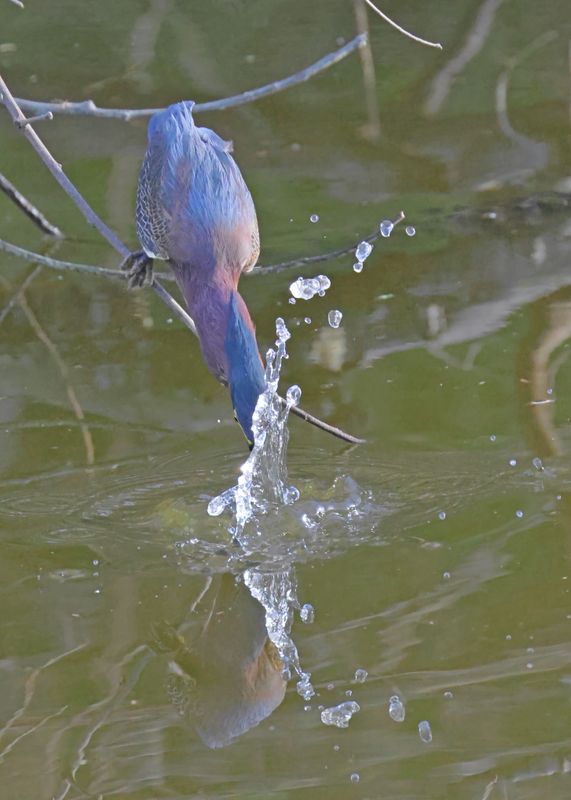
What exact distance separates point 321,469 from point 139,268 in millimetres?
960

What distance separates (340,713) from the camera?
9.19 ft

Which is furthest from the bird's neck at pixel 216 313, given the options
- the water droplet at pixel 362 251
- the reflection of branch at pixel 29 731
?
the reflection of branch at pixel 29 731

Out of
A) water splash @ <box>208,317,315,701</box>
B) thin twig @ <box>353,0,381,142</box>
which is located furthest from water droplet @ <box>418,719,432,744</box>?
thin twig @ <box>353,0,381,142</box>

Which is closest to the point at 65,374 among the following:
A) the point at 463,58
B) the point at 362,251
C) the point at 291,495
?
the point at 362,251

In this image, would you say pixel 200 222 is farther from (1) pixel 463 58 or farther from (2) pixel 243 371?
(1) pixel 463 58

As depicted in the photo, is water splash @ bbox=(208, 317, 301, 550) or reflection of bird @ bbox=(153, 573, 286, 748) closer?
reflection of bird @ bbox=(153, 573, 286, 748)

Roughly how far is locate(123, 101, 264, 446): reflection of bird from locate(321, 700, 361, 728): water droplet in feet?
3.93

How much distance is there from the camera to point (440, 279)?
5.29m

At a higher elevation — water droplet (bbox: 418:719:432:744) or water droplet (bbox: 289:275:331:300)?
water droplet (bbox: 289:275:331:300)

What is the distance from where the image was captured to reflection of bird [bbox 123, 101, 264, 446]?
3934 mm

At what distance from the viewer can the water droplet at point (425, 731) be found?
8.86 feet

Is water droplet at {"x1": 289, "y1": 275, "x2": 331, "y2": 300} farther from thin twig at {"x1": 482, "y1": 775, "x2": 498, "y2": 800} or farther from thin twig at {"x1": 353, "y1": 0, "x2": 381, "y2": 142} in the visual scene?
thin twig at {"x1": 353, "y1": 0, "x2": 381, "y2": 142}

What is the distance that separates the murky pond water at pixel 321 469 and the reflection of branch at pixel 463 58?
0.09 ft

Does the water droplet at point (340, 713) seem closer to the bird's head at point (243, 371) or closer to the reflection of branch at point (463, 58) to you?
the bird's head at point (243, 371)
